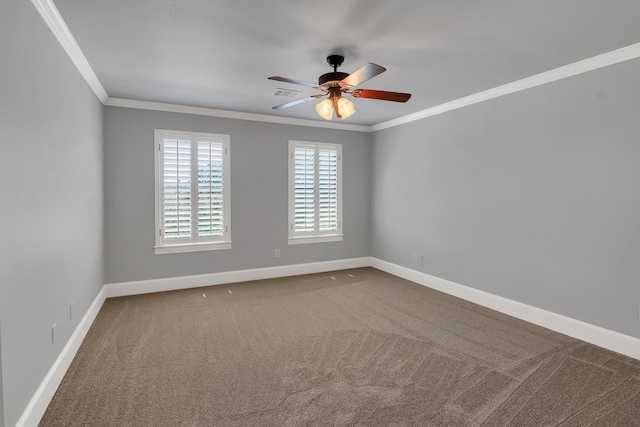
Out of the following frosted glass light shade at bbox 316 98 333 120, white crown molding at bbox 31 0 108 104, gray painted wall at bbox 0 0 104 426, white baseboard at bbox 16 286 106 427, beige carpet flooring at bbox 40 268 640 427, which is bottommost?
beige carpet flooring at bbox 40 268 640 427

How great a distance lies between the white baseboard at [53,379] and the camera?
189 centimetres

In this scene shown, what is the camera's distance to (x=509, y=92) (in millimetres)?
3738

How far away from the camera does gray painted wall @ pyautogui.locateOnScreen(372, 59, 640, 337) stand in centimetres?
288

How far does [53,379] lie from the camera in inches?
89.4

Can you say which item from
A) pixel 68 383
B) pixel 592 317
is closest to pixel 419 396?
pixel 592 317

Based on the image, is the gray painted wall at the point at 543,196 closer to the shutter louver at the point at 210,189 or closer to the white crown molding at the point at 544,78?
the white crown molding at the point at 544,78

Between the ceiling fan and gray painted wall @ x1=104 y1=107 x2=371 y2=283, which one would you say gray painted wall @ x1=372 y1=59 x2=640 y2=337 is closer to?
gray painted wall @ x1=104 y1=107 x2=371 y2=283

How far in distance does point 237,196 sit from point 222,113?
126 cm

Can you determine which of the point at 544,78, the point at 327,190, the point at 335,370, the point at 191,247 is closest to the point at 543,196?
the point at 544,78

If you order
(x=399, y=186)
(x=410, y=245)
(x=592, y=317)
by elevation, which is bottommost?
(x=592, y=317)

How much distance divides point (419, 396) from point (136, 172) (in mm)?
4276

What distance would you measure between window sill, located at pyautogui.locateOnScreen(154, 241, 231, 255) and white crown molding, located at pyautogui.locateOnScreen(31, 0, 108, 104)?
214cm

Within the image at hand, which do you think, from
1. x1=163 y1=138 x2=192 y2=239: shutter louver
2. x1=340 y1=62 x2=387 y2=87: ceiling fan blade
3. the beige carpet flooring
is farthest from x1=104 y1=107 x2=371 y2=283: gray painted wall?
x1=340 y1=62 x2=387 y2=87: ceiling fan blade

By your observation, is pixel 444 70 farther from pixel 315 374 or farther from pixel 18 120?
pixel 18 120
